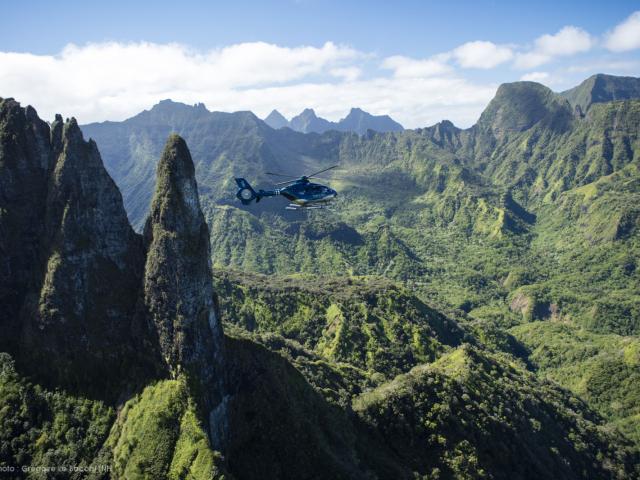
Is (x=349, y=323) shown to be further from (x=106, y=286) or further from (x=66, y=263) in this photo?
(x=66, y=263)

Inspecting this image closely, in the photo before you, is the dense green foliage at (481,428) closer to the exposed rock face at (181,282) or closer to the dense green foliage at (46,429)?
the exposed rock face at (181,282)

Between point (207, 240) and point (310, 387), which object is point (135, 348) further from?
point (310, 387)

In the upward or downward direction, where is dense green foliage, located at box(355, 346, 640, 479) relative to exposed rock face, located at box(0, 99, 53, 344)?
downward

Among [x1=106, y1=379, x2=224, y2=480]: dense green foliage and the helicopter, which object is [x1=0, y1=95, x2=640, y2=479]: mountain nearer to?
[x1=106, y1=379, x2=224, y2=480]: dense green foliage

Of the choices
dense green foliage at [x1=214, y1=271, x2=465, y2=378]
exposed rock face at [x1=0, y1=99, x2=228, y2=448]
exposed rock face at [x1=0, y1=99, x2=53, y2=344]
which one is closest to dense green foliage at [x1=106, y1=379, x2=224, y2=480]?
exposed rock face at [x1=0, y1=99, x2=228, y2=448]

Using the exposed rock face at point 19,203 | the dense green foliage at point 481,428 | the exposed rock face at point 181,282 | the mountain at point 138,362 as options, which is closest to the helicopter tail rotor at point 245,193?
the mountain at point 138,362

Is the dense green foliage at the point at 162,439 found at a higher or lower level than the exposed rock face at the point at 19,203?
lower

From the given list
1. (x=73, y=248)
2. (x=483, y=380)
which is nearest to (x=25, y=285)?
(x=73, y=248)

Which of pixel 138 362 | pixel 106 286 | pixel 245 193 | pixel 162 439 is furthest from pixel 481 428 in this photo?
pixel 106 286
